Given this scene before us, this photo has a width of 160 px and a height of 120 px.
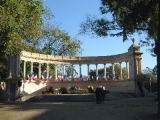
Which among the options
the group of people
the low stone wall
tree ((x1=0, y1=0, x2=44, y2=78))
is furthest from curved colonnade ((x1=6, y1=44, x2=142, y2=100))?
tree ((x1=0, y1=0, x2=44, y2=78))

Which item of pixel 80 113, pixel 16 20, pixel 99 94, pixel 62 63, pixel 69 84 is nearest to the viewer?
pixel 80 113

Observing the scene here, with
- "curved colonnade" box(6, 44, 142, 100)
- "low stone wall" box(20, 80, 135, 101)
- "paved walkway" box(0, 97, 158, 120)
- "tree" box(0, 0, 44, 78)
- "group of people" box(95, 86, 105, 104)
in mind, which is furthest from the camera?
"low stone wall" box(20, 80, 135, 101)

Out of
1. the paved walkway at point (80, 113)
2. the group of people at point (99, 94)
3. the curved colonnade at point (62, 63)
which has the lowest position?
the paved walkway at point (80, 113)

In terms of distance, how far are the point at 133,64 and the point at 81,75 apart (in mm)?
12242

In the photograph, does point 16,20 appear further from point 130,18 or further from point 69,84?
point 69,84

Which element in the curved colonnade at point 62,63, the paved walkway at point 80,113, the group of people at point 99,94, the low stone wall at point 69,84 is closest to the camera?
the paved walkway at point 80,113

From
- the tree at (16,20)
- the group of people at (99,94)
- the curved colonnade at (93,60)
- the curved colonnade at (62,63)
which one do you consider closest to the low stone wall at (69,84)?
the curved colonnade at (62,63)

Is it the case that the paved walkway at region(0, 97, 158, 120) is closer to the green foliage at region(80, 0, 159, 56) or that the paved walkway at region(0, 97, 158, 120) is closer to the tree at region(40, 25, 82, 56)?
the green foliage at region(80, 0, 159, 56)

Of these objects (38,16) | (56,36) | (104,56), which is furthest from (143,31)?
(56,36)

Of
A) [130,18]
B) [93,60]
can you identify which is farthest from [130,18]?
[93,60]

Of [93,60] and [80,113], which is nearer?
[80,113]

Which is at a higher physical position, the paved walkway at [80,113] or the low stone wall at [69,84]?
the low stone wall at [69,84]

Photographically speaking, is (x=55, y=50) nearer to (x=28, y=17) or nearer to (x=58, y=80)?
(x=58, y=80)

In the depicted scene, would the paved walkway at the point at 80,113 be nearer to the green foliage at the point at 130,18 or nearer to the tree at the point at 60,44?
the green foliage at the point at 130,18
